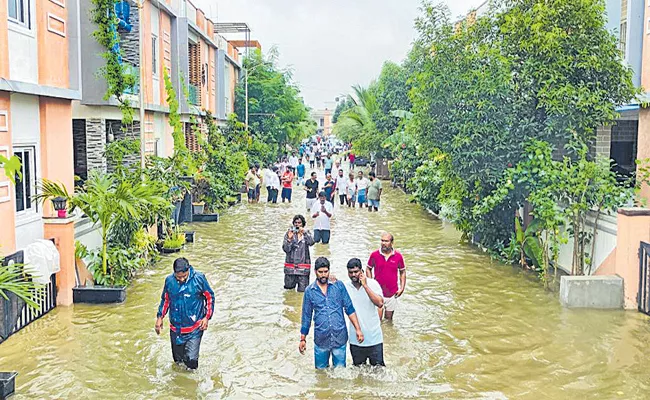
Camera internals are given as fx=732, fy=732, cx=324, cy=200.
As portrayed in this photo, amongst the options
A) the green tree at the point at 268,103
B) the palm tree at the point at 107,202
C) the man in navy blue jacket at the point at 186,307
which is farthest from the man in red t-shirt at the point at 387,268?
the green tree at the point at 268,103

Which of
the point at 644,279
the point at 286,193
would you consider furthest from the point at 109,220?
the point at 286,193

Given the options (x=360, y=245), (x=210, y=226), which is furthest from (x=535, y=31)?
(x=210, y=226)

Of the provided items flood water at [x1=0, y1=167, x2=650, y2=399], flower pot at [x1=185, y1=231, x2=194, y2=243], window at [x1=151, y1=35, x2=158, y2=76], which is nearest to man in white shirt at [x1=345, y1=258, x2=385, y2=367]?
flood water at [x1=0, y1=167, x2=650, y2=399]

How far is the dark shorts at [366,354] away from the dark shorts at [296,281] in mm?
4728

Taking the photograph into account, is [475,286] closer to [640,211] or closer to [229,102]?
[640,211]

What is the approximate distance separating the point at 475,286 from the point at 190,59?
Result: 729 inches

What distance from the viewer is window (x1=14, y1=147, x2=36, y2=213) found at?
11414mm

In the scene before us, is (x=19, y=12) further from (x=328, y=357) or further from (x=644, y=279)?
(x=644, y=279)

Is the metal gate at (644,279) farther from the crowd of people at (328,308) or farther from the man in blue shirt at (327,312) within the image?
the man in blue shirt at (327,312)

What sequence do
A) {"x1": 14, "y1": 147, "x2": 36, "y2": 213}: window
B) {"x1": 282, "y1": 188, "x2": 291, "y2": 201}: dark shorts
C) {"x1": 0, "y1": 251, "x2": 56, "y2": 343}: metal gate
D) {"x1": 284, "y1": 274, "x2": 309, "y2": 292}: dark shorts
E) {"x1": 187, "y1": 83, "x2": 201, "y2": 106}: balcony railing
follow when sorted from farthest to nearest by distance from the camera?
{"x1": 282, "y1": 188, "x2": 291, "y2": 201}: dark shorts → {"x1": 187, "y1": 83, "x2": 201, "y2": 106}: balcony railing → {"x1": 284, "y1": 274, "x2": 309, "y2": 292}: dark shorts → {"x1": 14, "y1": 147, "x2": 36, "y2": 213}: window → {"x1": 0, "y1": 251, "x2": 56, "y2": 343}: metal gate

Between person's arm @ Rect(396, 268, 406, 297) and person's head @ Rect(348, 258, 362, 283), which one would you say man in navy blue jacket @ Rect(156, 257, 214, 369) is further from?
person's arm @ Rect(396, 268, 406, 297)

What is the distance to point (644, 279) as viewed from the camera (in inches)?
444

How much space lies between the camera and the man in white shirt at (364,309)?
7.98 meters

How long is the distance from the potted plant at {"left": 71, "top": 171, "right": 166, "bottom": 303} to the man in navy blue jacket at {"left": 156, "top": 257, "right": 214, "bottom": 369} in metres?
3.63
